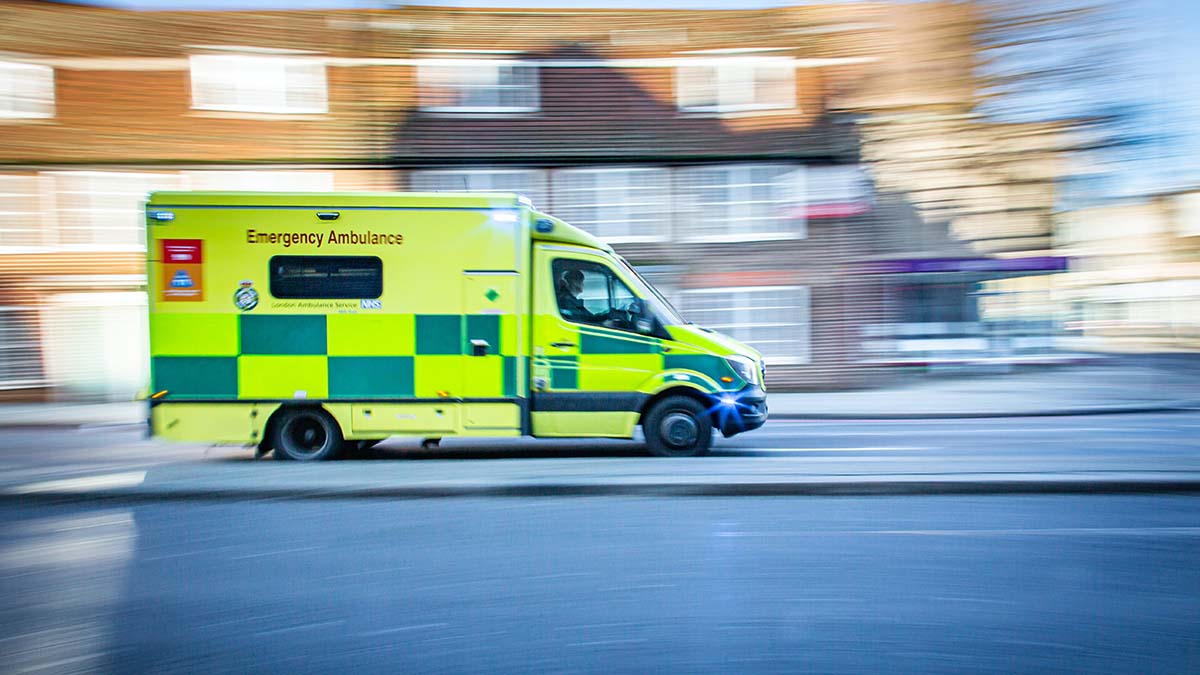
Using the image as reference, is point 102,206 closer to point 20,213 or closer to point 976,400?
point 20,213

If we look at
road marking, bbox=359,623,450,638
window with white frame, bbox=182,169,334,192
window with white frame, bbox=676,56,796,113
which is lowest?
road marking, bbox=359,623,450,638

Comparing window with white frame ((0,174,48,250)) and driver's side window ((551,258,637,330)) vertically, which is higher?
window with white frame ((0,174,48,250))

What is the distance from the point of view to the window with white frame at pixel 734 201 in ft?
65.2

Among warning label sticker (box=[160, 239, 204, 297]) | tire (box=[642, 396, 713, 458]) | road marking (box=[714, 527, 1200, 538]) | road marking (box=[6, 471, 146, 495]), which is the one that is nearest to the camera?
road marking (box=[714, 527, 1200, 538])

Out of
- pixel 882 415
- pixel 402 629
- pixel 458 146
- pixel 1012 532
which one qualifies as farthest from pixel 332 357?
pixel 458 146

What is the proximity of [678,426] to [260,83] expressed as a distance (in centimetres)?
1519

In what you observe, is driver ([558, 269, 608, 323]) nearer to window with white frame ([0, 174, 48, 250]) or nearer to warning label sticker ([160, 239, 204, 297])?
warning label sticker ([160, 239, 204, 297])

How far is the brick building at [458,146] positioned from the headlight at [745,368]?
10.0 meters

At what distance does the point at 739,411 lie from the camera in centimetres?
965

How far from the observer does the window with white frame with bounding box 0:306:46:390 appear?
19.4 metres

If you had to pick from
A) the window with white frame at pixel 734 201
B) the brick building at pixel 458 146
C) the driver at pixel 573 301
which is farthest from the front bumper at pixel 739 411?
the window with white frame at pixel 734 201

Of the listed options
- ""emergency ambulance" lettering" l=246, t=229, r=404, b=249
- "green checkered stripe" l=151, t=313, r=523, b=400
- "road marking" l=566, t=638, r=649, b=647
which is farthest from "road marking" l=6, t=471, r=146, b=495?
"road marking" l=566, t=638, r=649, b=647

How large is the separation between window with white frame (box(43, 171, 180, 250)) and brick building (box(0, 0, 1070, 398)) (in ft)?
0.14

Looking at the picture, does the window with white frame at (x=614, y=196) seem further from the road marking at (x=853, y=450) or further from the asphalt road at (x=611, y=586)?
the asphalt road at (x=611, y=586)
